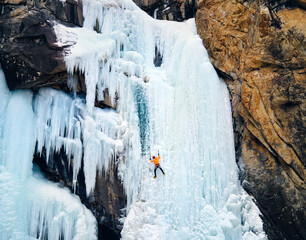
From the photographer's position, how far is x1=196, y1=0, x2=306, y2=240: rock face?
6.71 m

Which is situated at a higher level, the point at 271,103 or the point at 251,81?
the point at 251,81

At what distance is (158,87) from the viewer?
27.6 feet

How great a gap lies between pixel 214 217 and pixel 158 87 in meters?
4.11

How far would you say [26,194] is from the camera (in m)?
7.02

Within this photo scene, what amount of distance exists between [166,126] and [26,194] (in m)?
4.24

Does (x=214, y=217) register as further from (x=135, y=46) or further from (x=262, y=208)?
(x=135, y=46)

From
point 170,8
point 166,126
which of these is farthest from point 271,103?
point 170,8

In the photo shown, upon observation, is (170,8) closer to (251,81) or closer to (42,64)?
(251,81)

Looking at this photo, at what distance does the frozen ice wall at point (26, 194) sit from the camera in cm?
677

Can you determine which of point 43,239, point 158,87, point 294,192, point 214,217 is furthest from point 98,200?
point 294,192

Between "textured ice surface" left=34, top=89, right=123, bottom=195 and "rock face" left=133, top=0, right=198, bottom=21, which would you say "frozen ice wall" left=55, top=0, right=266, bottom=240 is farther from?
"rock face" left=133, top=0, right=198, bottom=21

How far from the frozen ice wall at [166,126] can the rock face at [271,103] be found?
449 mm

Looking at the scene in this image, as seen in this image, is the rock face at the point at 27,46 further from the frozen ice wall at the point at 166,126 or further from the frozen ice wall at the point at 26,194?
the frozen ice wall at the point at 26,194

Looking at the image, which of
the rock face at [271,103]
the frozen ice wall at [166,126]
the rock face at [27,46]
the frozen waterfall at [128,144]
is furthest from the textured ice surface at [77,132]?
the rock face at [271,103]
